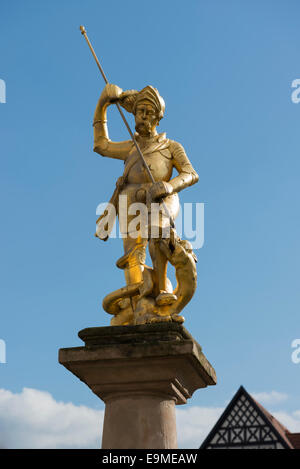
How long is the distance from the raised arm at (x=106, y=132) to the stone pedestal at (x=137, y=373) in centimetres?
236

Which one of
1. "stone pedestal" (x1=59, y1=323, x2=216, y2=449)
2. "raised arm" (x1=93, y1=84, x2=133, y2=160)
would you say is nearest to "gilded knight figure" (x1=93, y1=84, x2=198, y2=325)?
"raised arm" (x1=93, y1=84, x2=133, y2=160)

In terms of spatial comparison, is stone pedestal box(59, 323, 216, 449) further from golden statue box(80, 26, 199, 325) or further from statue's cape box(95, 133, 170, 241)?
statue's cape box(95, 133, 170, 241)

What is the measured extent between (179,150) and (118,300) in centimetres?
171

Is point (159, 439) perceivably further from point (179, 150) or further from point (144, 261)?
point (179, 150)

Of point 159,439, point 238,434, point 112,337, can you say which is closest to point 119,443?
point 159,439

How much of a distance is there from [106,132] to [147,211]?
1429 mm

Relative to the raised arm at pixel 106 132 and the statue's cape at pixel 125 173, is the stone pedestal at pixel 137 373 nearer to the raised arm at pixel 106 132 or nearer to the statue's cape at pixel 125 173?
the statue's cape at pixel 125 173

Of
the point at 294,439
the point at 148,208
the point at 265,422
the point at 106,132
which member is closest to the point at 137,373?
the point at 148,208

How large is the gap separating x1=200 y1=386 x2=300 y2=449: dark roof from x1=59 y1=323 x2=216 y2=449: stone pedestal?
18048 millimetres

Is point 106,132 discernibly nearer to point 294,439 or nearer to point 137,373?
point 137,373

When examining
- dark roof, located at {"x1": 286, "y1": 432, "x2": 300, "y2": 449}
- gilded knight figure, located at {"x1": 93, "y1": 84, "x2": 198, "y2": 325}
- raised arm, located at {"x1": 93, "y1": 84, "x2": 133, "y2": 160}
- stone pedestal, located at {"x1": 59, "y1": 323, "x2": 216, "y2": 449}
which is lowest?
stone pedestal, located at {"x1": 59, "y1": 323, "x2": 216, "y2": 449}

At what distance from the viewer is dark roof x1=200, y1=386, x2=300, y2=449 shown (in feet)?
75.2

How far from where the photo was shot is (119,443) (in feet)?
18.6

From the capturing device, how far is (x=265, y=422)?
23375mm
